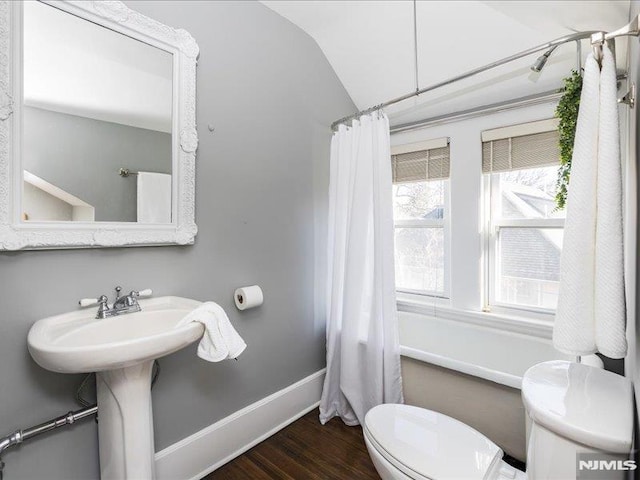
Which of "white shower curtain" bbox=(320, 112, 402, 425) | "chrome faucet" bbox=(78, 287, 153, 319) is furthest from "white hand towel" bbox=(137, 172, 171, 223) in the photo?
"white shower curtain" bbox=(320, 112, 402, 425)

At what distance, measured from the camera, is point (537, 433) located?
32.4 inches

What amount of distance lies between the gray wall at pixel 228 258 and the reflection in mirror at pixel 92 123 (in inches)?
6.8

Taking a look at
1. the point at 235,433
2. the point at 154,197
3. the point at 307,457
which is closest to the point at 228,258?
the point at 154,197

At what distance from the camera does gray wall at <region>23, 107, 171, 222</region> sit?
1192 millimetres

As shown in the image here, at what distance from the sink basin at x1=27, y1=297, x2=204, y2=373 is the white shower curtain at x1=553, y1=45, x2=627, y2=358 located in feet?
4.02

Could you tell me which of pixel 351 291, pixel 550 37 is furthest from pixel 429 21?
pixel 351 291

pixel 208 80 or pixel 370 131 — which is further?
pixel 370 131

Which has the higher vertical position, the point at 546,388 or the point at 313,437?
the point at 546,388

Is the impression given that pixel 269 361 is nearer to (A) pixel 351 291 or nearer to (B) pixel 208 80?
(A) pixel 351 291

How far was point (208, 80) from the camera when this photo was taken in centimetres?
167

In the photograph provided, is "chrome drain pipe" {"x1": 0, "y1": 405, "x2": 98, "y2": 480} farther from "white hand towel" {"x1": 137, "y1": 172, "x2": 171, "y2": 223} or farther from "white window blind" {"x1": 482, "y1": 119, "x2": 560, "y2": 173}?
"white window blind" {"x1": 482, "y1": 119, "x2": 560, "y2": 173}

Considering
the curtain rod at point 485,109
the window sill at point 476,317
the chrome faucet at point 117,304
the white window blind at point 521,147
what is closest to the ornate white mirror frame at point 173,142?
the chrome faucet at point 117,304

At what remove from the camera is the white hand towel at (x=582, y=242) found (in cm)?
93

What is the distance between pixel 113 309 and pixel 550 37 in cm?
251
